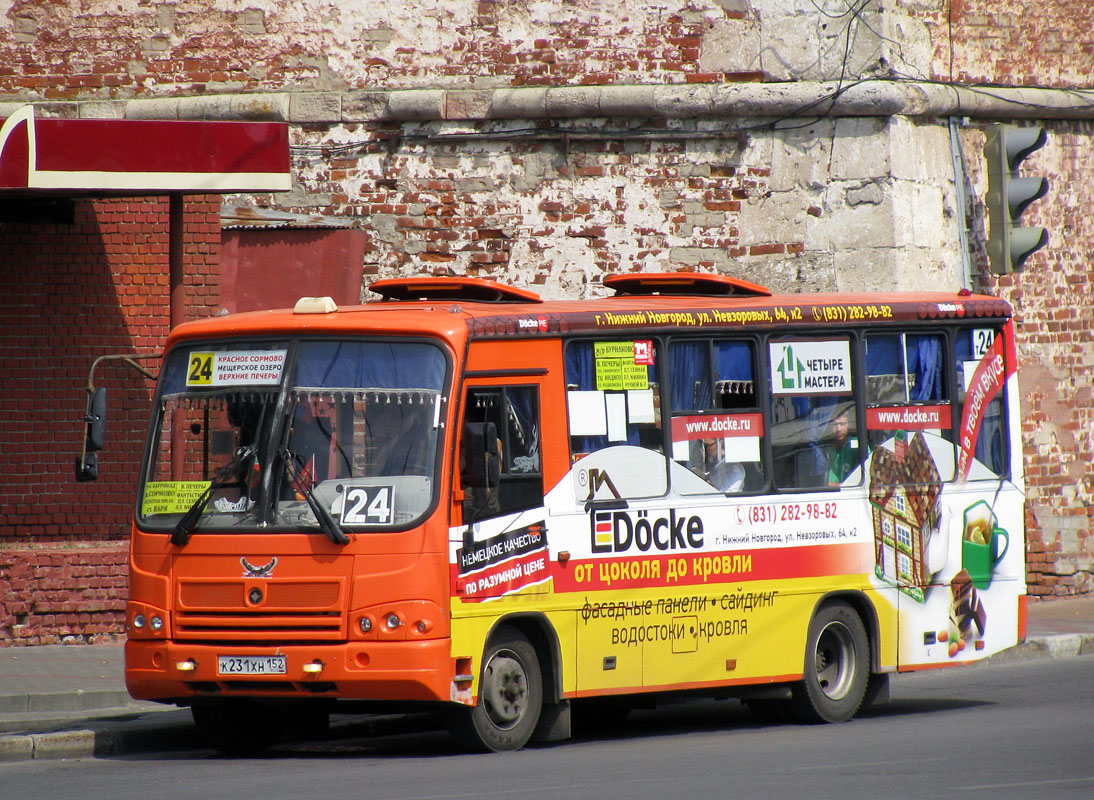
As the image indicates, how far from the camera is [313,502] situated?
9500mm

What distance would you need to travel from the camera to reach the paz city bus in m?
9.48

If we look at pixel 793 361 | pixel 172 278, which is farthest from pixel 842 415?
pixel 172 278

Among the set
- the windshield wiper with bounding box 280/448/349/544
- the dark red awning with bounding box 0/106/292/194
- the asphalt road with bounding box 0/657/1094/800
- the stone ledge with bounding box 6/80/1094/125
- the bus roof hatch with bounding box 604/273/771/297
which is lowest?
the asphalt road with bounding box 0/657/1094/800

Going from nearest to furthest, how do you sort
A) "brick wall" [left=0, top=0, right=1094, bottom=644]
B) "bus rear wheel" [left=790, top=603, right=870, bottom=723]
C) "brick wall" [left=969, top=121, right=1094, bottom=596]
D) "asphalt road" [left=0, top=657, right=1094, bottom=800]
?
"asphalt road" [left=0, top=657, right=1094, bottom=800] < "bus rear wheel" [left=790, top=603, right=870, bottom=723] < "brick wall" [left=0, top=0, right=1094, bottom=644] < "brick wall" [left=969, top=121, right=1094, bottom=596]

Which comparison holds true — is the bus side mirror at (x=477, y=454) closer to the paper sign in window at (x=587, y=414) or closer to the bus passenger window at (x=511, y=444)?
the bus passenger window at (x=511, y=444)

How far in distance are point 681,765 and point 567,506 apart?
178cm

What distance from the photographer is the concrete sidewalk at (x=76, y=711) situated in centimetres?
1011

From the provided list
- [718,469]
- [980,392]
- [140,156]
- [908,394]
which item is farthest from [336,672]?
[140,156]

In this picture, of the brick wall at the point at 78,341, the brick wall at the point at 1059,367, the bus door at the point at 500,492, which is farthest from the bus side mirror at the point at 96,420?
the brick wall at the point at 1059,367

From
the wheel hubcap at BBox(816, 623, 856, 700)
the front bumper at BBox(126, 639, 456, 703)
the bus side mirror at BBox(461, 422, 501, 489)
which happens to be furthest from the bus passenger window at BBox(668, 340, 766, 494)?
the front bumper at BBox(126, 639, 456, 703)

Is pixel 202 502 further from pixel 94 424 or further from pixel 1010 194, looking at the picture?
pixel 1010 194

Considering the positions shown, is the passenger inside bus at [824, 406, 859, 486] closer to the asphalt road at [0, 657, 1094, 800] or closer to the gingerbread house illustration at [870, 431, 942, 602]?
the gingerbread house illustration at [870, 431, 942, 602]

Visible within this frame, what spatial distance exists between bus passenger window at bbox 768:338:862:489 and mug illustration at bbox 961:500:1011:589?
43.0 inches

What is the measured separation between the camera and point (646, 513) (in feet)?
34.6
